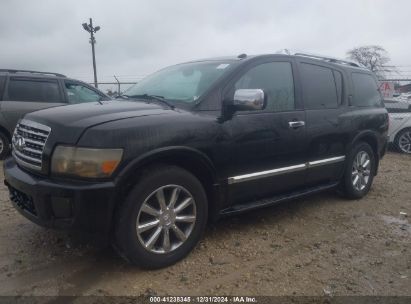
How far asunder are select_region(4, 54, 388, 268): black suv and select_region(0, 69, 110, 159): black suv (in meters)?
4.27

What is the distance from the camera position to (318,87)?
180 inches

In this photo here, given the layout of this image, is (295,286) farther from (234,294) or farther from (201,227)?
(201,227)

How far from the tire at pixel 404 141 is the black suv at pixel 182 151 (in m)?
5.90

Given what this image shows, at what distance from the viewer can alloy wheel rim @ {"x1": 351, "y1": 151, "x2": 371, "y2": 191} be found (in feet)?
17.1

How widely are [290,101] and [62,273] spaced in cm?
271

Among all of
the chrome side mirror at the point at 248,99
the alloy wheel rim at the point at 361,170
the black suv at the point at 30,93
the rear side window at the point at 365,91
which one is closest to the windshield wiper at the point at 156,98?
the chrome side mirror at the point at 248,99

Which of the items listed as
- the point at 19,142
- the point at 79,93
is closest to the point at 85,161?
the point at 19,142

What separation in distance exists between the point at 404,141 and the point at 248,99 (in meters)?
8.03

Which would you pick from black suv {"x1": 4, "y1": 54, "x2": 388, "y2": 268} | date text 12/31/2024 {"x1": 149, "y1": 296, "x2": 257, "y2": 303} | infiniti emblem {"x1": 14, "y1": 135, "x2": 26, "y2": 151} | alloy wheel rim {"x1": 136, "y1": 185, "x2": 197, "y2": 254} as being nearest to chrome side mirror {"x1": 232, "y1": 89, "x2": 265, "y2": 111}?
black suv {"x1": 4, "y1": 54, "x2": 388, "y2": 268}

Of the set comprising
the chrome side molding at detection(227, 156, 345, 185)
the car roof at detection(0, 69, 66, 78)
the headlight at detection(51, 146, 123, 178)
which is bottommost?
the chrome side molding at detection(227, 156, 345, 185)

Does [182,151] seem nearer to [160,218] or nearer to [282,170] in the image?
[160,218]

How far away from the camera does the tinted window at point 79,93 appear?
27.7ft

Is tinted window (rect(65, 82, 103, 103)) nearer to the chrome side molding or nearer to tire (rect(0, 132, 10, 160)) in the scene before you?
tire (rect(0, 132, 10, 160))

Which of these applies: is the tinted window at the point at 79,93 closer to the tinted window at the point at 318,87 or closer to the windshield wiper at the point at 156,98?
the windshield wiper at the point at 156,98
